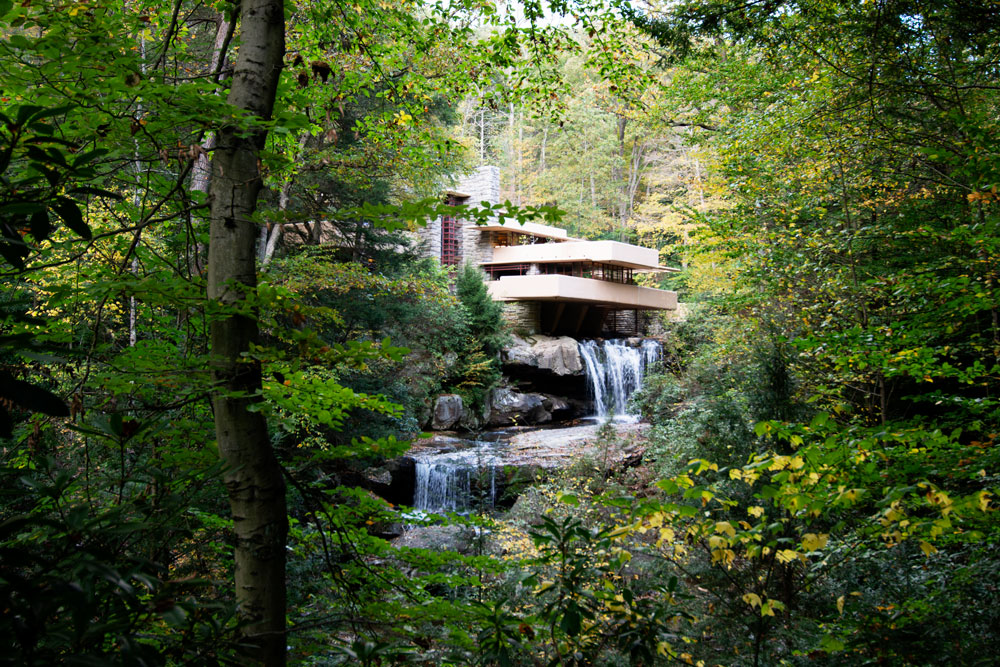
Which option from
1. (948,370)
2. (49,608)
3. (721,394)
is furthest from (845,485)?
(721,394)

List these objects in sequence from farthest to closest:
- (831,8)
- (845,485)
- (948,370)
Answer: (831,8)
(948,370)
(845,485)

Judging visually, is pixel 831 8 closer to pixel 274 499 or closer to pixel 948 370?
pixel 948 370

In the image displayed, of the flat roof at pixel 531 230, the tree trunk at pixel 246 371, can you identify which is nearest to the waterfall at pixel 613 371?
the flat roof at pixel 531 230

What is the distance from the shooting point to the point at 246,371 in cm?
138

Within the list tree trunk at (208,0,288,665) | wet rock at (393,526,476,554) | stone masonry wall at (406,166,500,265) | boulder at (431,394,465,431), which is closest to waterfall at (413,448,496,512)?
wet rock at (393,526,476,554)

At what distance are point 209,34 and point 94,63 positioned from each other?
12.1m

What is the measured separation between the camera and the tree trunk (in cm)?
137

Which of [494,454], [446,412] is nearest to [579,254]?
[446,412]

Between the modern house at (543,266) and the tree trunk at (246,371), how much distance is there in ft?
48.9

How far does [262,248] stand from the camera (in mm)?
8750

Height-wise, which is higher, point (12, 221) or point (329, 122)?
point (329, 122)

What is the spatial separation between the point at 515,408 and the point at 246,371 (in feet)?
41.7

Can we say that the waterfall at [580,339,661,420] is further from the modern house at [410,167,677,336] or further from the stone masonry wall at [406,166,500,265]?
the stone masonry wall at [406,166,500,265]

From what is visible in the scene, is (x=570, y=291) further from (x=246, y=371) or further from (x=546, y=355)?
(x=246, y=371)
